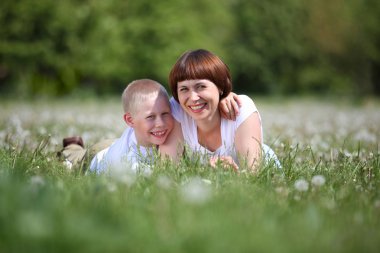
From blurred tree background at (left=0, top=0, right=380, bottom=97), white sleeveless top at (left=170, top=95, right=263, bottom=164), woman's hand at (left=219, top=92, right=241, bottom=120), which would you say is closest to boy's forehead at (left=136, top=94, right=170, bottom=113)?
white sleeveless top at (left=170, top=95, right=263, bottom=164)

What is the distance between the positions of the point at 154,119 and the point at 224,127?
2.11 feet

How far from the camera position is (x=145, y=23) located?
33625mm

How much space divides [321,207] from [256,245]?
0.85m

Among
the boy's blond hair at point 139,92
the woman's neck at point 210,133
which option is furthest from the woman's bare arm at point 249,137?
the boy's blond hair at point 139,92

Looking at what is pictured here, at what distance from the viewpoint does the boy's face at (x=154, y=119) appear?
4520mm

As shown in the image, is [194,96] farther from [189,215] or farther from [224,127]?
[189,215]

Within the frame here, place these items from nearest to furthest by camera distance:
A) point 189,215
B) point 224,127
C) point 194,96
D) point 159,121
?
point 189,215 → point 194,96 → point 224,127 → point 159,121

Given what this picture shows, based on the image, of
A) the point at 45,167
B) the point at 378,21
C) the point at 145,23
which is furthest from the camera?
the point at 145,23

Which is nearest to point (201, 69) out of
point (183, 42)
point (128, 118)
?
point (128, 118)

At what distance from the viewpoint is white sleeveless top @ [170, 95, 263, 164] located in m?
4.31

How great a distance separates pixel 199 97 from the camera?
13.7 ft

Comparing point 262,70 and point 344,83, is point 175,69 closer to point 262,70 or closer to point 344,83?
point 262,70

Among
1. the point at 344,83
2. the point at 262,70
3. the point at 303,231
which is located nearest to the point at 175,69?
the point at 303,231

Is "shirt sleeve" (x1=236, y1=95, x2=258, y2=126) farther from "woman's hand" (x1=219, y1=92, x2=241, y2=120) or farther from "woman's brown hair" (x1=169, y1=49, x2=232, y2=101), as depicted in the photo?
"woman's brown hair" (x1=169, y1=49, x2=232, y2=101)
